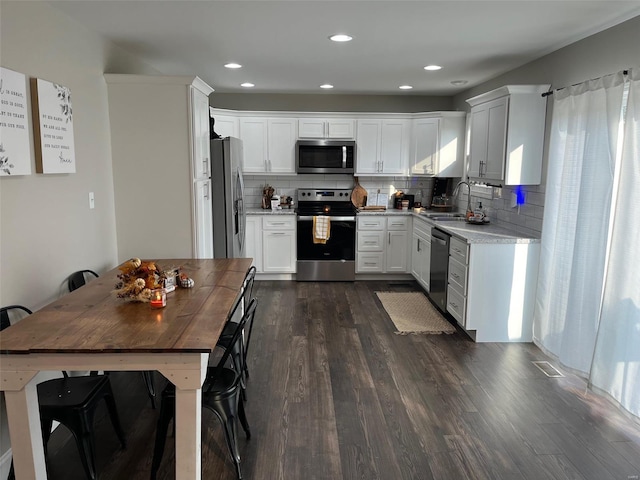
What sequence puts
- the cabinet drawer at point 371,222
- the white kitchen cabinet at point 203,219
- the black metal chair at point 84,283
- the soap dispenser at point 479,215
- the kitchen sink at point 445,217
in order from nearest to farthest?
the black metal chair at point 84,283, the white kitchen cabinet at point 203,219, the soap dispenser at point 479,215, the kitchen sink at point 445,217, the cabinet drawer at point 371,222

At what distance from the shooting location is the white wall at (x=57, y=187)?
7.44 feet

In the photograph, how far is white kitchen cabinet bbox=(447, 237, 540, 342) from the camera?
392 centimetres

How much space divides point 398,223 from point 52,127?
419cm

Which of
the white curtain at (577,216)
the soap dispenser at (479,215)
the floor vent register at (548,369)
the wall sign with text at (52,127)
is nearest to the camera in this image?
the wall sign with text at (52,127)

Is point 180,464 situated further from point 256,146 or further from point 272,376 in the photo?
point 256,146

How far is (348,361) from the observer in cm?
361

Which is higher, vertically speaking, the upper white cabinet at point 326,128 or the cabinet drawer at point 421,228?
the upper white cabinet at point 326,128

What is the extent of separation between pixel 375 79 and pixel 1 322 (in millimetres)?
4042

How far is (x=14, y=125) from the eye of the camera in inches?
88.2

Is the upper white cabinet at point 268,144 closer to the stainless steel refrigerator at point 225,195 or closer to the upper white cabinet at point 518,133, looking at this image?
the stainless steel refrigerator at point 225,195

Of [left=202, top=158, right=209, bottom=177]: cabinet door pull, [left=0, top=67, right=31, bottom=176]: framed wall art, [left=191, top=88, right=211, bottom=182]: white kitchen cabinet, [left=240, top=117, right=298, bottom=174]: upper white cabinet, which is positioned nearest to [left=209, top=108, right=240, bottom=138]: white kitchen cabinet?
[left=240, top=117, right=298, bottom=174]: upper white cabinet

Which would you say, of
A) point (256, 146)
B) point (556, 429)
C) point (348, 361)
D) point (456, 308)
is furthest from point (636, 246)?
point (256, 146)

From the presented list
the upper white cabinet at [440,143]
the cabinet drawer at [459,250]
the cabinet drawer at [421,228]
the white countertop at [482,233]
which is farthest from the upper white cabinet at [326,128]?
the cabinet drawer at [459,250]

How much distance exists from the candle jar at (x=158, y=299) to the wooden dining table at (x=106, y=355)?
2.4 inches
